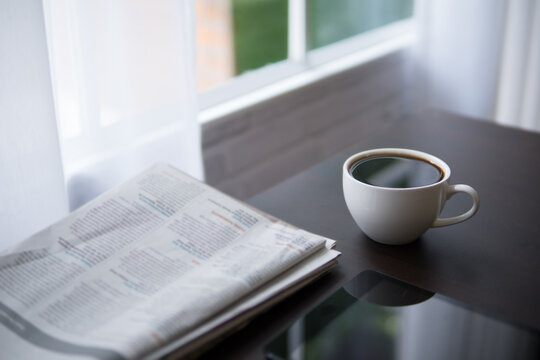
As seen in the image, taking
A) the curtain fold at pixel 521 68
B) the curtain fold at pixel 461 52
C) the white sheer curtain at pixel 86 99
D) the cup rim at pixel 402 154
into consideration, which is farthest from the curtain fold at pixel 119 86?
the curtain fold at pixel 521 68

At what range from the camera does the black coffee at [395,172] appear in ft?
2.17

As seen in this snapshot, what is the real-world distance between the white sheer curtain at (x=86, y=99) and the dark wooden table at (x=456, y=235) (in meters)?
0.31

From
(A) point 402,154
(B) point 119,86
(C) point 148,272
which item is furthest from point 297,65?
(C) point 148,272

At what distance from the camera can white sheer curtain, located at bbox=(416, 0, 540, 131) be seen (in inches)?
68.5

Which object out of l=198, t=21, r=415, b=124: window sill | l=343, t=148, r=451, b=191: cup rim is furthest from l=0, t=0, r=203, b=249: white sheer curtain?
l=343, t=148, r=451, b=191: cup rim

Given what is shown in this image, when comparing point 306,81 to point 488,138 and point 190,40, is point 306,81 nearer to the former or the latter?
point 190,40

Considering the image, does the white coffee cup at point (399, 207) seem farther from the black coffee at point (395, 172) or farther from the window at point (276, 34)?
the window at point (276, 34)

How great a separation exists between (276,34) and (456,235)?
2.12 meters

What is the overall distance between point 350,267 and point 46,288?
30cm

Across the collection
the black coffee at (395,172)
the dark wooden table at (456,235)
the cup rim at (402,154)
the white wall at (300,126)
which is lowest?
the white wall at (300,126)

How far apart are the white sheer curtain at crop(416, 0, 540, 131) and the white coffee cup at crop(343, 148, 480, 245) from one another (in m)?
1.18

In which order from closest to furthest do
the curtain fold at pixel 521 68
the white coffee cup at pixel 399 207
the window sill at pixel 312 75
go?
the white coffee cup at pixel 399 207 < the window sill at pixel 312 75 < the curtain fold at pixel 521 68

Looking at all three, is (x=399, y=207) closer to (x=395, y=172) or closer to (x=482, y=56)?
(x=395, y=172)

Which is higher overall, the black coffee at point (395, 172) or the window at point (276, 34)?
the black coffee at point (395, 172)
